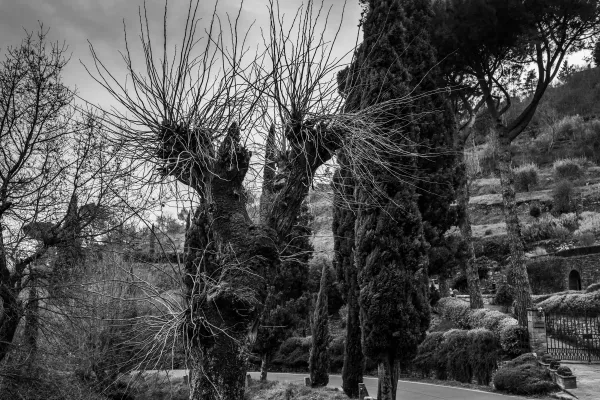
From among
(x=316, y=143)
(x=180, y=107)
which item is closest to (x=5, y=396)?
(x=180, y=107)

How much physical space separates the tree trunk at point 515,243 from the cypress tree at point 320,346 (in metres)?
6.17

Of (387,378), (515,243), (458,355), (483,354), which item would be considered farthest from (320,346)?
(515,243)

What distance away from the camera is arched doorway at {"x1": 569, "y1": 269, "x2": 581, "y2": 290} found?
26.9 m

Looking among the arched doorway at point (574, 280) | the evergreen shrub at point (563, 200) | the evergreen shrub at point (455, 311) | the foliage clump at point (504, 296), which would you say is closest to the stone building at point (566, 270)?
the arched doorway at point (574, 280)

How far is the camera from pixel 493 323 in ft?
55.8

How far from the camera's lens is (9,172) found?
28.3 feet

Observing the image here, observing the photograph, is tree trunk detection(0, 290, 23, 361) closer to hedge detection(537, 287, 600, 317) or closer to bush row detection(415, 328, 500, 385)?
bush row detection(415, 328, 500, 385)

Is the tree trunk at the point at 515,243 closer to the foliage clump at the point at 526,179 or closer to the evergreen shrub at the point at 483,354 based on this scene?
the evergreen shrub at the point at 483,354

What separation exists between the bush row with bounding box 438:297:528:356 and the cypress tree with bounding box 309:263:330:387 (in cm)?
513

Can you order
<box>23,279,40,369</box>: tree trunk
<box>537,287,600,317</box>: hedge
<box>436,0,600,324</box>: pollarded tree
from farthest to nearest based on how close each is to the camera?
1. <box>436,0,600,324</box>: pollarded tree
2. <box>537,287,600,317</box>: hedge
3. <box>23,279,40,369</box>: tree trunk

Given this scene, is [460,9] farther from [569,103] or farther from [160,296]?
[569,103]

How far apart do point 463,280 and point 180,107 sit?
27.6m

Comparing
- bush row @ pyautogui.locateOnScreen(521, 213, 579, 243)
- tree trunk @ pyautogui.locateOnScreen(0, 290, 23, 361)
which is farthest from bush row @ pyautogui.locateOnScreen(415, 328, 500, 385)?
bush row @ pyautogui.locateOnScreen(521, 213, 579, 243)

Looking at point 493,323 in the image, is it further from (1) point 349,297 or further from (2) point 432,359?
(1) point 349,297
